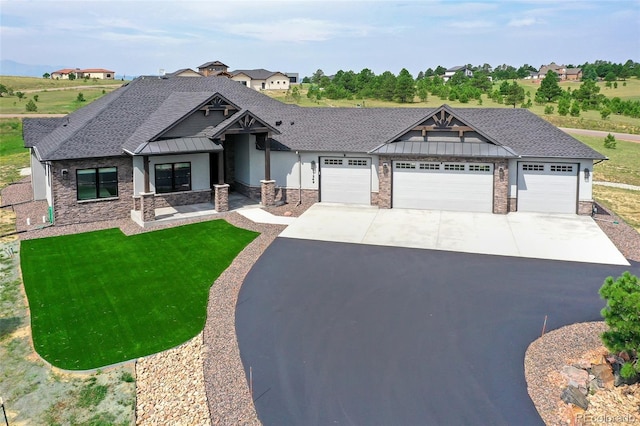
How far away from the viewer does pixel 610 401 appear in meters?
9.93

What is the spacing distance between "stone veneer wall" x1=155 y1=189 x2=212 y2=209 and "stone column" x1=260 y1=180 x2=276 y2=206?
2939 mm

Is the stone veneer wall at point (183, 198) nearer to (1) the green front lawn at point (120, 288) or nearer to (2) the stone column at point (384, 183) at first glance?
(1) the green front lawn at point (120, 288)

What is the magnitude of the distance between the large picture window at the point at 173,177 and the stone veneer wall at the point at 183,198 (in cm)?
24

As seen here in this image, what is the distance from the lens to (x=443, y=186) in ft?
80.7

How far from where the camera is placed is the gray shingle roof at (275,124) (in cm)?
2355

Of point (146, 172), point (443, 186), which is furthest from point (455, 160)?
point (146, 172)

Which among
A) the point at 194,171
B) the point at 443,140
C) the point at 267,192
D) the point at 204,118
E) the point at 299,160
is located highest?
the point at 204,118

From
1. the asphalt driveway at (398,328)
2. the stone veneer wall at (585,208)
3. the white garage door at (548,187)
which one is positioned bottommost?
the asphalt driveway at (398,328)

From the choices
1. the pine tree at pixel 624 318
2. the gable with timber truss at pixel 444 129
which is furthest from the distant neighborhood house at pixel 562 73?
the pine tree at pixel 624 318

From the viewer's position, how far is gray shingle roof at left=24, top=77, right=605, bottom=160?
23547 millimetres

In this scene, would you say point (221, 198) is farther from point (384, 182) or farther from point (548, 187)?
point (548, 187)

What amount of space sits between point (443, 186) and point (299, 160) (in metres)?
7.71

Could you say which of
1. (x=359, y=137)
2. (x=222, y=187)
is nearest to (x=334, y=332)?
(x=222, y=187)

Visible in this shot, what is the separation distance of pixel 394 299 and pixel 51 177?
16.7 metres
